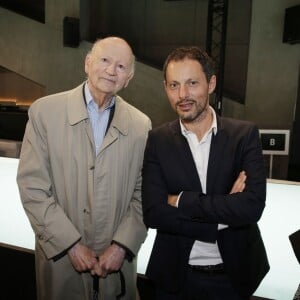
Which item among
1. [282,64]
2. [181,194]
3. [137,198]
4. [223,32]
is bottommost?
[137,198]

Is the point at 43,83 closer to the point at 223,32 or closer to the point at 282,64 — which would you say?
the point at 223,32

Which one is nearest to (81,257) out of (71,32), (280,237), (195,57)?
(195,57)

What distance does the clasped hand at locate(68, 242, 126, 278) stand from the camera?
1.39 meters

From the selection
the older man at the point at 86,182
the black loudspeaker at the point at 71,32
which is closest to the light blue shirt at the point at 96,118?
the older man at the point at 86,182

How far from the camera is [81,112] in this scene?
56.4 inches

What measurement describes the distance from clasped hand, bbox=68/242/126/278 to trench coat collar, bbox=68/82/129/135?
49cm

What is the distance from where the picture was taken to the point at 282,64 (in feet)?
22.4

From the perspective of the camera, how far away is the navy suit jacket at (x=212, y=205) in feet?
4.01

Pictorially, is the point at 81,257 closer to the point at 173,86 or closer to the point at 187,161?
the point at 187,161

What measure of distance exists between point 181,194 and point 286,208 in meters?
0.75

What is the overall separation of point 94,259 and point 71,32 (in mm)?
7310

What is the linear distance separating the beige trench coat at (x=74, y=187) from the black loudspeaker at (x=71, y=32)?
6.91 m

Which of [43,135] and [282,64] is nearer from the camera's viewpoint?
[43,135]

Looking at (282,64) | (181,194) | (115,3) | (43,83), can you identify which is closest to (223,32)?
(282,64)
